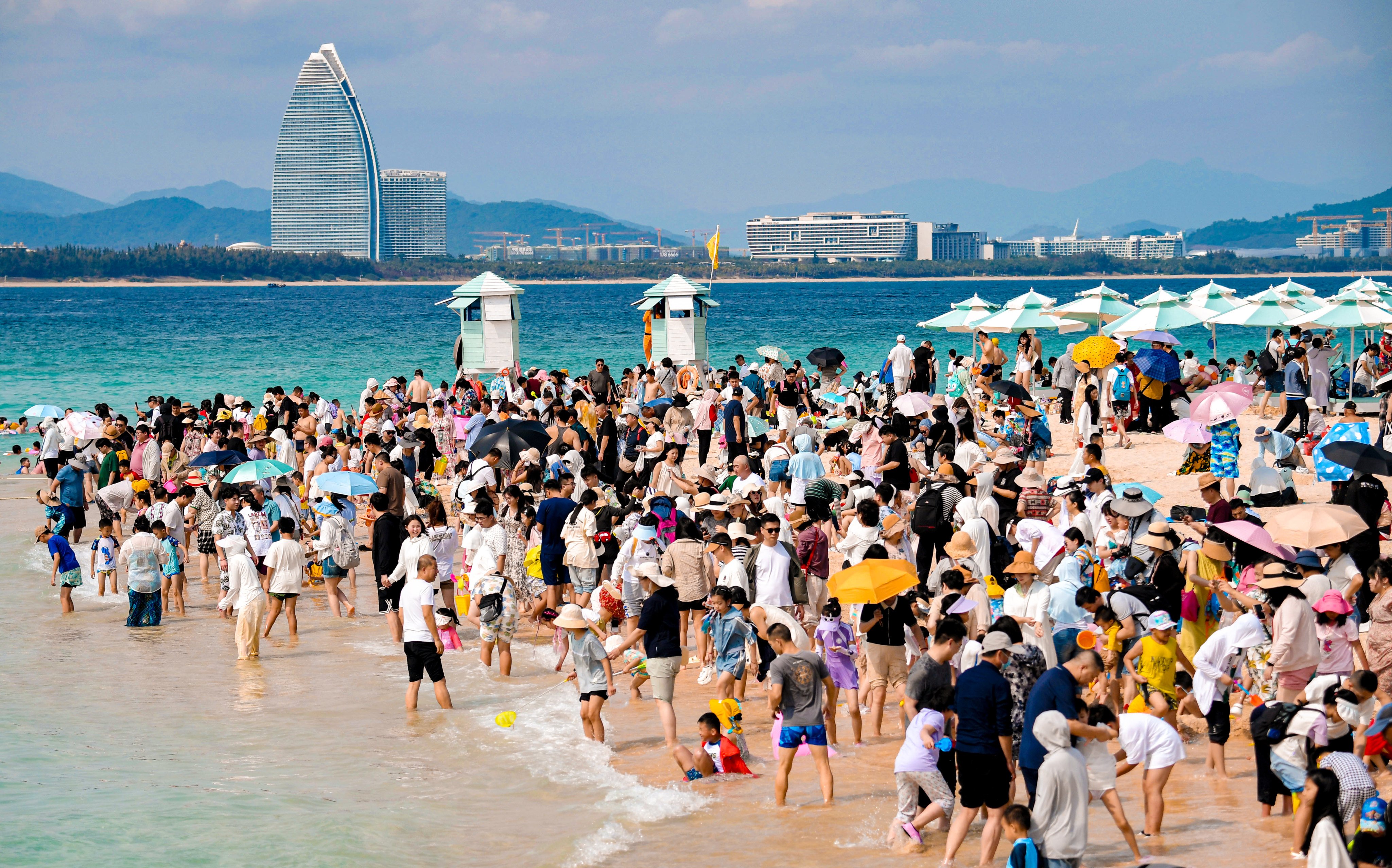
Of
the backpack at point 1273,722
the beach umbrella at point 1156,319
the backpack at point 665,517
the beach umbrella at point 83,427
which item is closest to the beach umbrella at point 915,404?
the backpack at point 665,517

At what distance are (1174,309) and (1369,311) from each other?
11.7 ft

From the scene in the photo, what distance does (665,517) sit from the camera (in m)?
9.88

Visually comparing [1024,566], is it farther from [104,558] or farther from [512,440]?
[104,558]

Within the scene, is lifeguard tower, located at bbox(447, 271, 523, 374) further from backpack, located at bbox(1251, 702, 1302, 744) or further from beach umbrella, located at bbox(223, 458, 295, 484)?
backpack, located at bbox(1251, 702, 1302, 744)

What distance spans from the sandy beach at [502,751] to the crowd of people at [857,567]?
0.20 meters

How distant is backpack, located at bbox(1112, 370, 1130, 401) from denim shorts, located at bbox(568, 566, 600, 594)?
10.5 meters

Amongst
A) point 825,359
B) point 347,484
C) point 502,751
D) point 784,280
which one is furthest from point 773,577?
point 784,280

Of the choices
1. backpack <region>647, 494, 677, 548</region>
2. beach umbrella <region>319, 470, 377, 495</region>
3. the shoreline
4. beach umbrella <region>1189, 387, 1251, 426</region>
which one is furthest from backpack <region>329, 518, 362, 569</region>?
the shoreline

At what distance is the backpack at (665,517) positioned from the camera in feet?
32.2

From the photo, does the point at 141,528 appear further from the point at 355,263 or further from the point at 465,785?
the point at 355,263

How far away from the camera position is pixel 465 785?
8.00 m

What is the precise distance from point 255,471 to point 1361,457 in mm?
10617

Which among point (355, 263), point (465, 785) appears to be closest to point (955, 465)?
point (465, 785)

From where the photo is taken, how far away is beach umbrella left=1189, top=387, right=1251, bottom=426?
12.2 m
